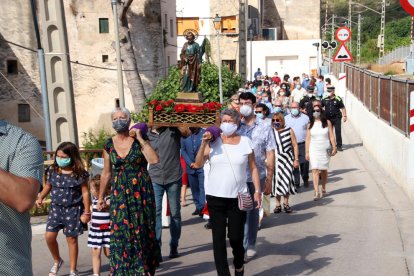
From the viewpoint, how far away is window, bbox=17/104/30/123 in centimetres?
3497

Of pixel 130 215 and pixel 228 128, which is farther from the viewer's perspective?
pixel 228 128

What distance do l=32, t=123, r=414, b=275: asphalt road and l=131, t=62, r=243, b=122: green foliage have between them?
721 centimetres

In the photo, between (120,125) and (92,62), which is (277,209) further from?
(92,62)

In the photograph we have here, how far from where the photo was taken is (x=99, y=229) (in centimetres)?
822

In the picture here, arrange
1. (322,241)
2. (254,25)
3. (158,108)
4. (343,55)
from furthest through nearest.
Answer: (254,25), (343,55), (322,241), (158,108)

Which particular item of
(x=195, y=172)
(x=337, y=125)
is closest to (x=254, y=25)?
(x=337, y=125)

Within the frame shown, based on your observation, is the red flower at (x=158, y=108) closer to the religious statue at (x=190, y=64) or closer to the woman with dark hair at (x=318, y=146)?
the religious statue at (x=190, y=64)

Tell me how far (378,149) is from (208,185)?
1143 centimetres

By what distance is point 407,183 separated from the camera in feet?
43.6

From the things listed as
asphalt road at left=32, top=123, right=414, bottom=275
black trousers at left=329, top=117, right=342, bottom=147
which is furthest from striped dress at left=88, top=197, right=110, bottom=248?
black trousers at left=329, top=117, right=342, bottom=147

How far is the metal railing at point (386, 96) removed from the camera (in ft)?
47.5

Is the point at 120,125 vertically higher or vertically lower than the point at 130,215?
Answer: higher

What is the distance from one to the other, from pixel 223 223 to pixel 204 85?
17.1m

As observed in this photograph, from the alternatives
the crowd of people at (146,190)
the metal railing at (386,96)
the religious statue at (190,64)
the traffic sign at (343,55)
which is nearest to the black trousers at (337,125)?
the metal railing at (386,96)
